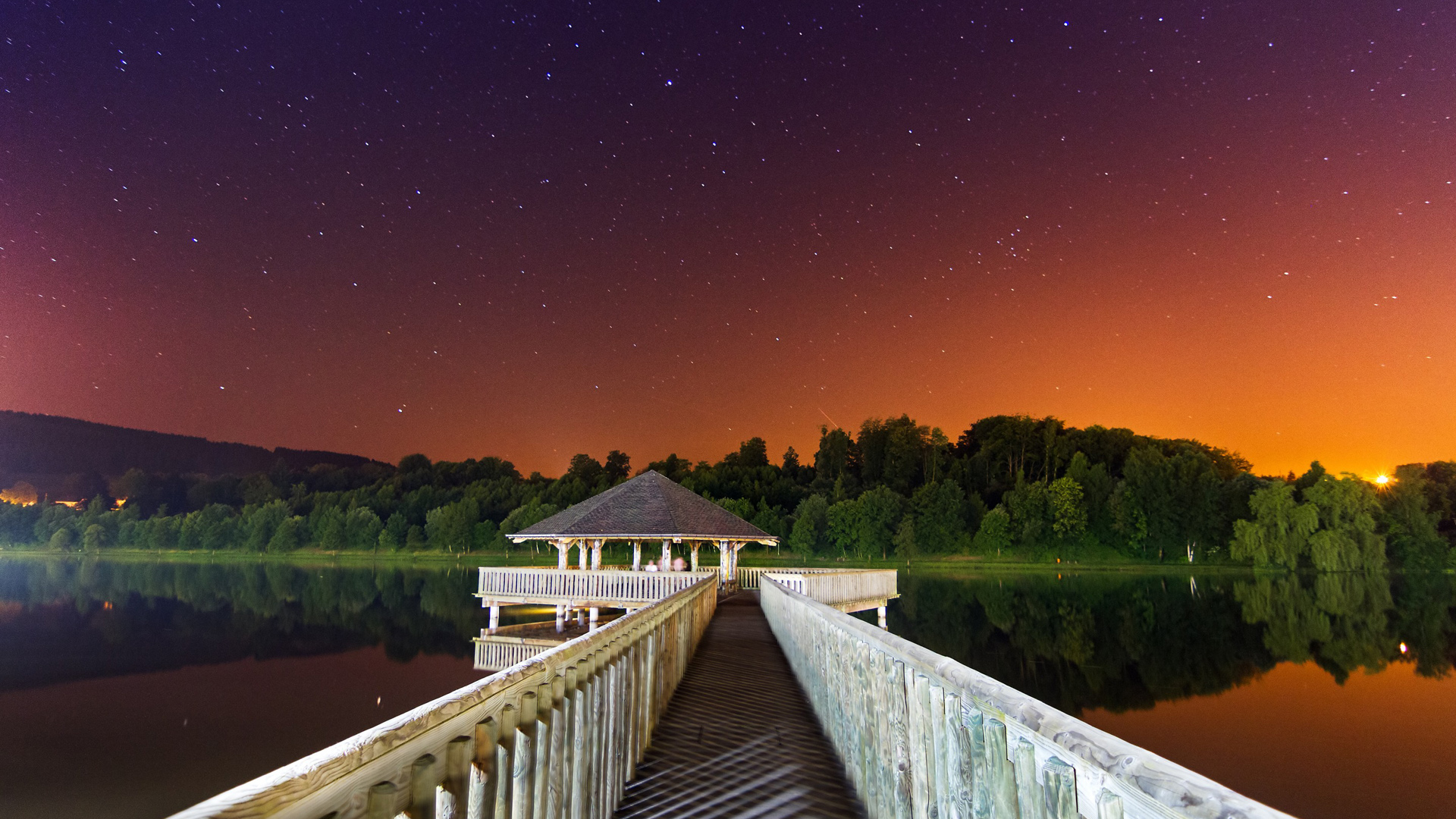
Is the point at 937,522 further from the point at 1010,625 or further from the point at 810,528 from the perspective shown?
the point at 1010,625

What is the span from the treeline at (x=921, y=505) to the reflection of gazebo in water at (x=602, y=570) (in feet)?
130

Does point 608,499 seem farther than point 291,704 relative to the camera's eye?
Yes

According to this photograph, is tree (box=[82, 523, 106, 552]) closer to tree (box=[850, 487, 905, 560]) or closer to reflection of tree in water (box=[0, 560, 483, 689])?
reflection of tree in water (box=[0, 560, 483, 689])

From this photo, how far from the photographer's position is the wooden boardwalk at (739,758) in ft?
14.6

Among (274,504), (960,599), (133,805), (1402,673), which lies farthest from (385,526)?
(1402,673)

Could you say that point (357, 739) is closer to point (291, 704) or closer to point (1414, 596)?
point (291, 704)

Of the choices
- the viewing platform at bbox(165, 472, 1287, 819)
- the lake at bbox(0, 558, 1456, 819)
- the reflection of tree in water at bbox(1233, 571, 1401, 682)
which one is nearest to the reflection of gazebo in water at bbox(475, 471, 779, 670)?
the lake at bbox(0, 558, 1456, 819)

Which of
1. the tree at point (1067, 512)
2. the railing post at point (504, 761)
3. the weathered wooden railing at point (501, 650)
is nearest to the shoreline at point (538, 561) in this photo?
the tree at point (1067, 512)

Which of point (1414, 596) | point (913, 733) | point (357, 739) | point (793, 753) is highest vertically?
point (357, 739)

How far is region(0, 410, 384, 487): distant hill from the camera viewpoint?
467 feet

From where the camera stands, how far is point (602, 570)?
2308cm

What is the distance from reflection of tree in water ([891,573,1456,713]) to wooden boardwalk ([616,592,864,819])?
A: 16707 mm

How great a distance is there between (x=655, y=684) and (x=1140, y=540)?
239 feet

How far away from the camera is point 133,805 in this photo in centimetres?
1255
